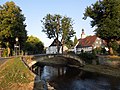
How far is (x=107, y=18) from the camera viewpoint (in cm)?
6306

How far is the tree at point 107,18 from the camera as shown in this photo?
62.4 m

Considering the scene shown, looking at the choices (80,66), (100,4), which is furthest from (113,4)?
(80,66)

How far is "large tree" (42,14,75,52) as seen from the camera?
88188 mm

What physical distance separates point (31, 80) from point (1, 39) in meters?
42.7

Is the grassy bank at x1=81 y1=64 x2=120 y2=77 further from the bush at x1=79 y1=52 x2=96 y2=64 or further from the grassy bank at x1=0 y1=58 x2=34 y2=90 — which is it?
the grassy bank at x1=0 y1=58 x2=34 y2=90

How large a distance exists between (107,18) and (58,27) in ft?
92.7

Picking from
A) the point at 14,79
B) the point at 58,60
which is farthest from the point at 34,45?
the point at 14,79

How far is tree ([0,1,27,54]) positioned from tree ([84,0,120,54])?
67.0 ft

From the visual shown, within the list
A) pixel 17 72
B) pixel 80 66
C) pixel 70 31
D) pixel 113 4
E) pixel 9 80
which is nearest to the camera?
pixel 9 80

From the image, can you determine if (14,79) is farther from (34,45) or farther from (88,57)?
(34,45)

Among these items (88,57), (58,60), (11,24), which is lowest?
(58,60)

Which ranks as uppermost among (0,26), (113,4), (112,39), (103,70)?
(113,4)

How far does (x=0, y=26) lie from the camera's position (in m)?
64.6

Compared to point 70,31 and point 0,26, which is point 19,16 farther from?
point 70,31
